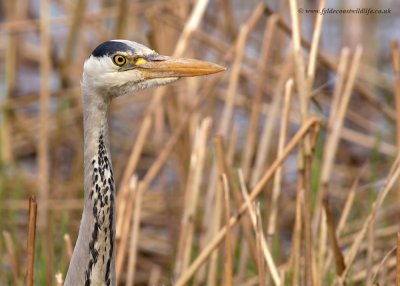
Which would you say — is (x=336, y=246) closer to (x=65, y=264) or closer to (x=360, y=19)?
(x=65, y=264)

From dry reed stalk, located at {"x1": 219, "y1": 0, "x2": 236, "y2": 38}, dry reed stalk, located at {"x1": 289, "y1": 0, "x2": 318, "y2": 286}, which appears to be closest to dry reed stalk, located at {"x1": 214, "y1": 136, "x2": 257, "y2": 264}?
dry reed stalk, located at {"x1": 289, "y1": 0, "x2": 318, "y2": 286}

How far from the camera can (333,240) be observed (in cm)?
333

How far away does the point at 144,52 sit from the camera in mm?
3002

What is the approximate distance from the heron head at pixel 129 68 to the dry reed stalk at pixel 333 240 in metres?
0.67

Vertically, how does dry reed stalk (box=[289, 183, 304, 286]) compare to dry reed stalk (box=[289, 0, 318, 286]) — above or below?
below

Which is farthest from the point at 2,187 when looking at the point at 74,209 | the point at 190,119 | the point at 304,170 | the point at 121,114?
the point at 304,170

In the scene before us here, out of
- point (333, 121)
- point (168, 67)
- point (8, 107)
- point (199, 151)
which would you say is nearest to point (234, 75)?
point (333, 121)

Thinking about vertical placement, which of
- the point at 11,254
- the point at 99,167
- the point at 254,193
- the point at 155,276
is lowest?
the point at 155,276

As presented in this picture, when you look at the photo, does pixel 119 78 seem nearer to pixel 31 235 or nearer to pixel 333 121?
pixel 31 235

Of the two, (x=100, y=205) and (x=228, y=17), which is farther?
(x=228, y=17)

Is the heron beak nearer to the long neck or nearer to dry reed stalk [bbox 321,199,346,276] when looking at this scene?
the long neck

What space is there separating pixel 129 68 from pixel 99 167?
334 millimetres

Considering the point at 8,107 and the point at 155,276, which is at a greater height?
the point at 8,107

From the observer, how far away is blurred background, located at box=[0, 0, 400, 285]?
3816 millimetres
